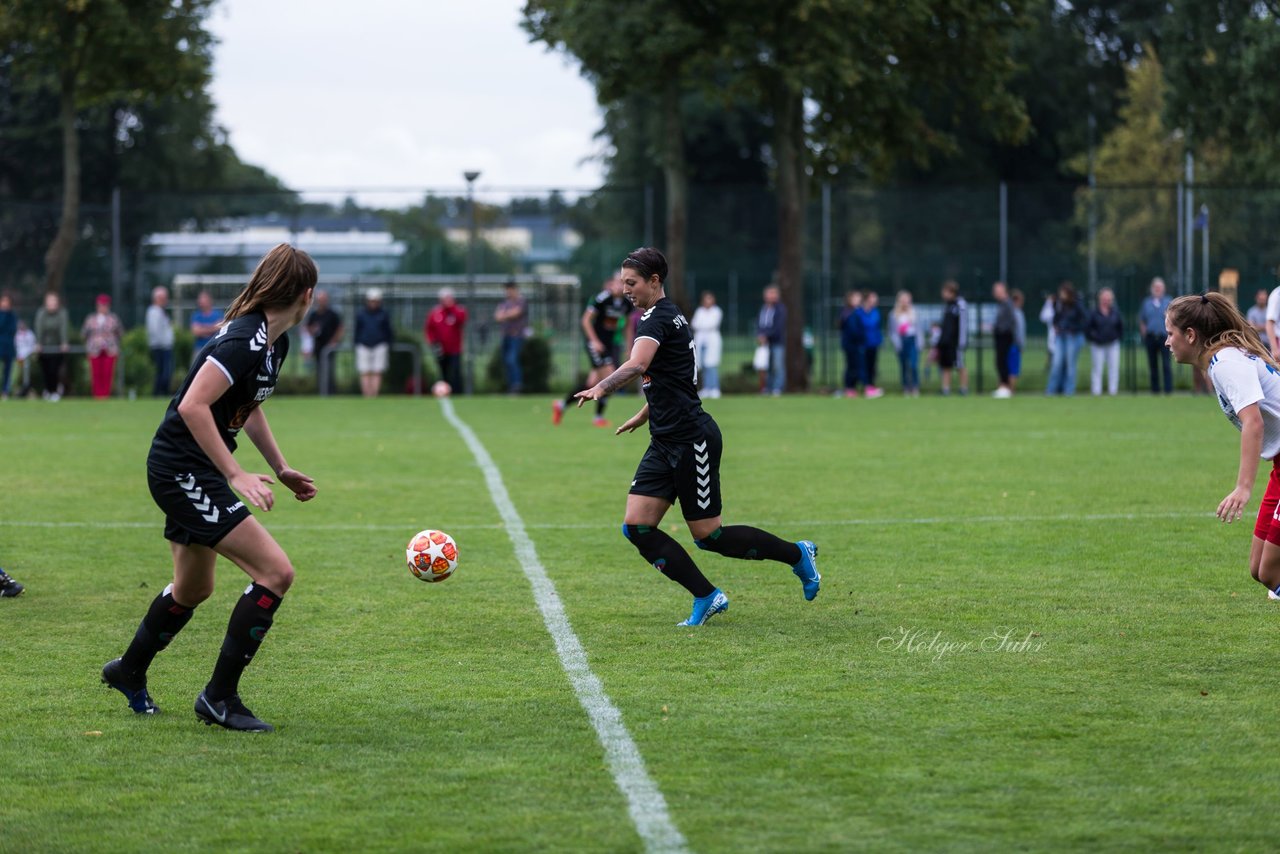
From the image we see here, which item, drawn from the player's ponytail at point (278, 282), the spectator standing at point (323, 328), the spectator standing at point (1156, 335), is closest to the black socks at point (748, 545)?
the player's ponytail at point (278, 282)

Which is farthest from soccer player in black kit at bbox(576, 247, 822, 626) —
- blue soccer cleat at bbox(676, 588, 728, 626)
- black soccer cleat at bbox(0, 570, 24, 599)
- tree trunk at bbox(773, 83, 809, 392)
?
tree trunk at bbox(773, 83, 809, 392)

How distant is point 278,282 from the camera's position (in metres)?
5.61

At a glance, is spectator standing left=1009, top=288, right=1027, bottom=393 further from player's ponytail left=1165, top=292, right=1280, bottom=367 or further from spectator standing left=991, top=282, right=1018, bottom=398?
player's ponytail left=1165, top=292, right=1280, bottom=367

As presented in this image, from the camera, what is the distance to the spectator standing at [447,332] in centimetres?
2762

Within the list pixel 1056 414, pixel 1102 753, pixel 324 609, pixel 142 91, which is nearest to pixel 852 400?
pixel 1056 414

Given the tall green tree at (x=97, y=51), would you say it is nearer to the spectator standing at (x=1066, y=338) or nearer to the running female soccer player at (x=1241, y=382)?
the spectator standing at (x=1066, y=338)

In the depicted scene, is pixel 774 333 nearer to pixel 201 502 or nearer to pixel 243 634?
pixel 243 634

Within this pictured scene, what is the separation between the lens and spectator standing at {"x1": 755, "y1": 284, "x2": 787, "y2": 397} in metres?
28.4

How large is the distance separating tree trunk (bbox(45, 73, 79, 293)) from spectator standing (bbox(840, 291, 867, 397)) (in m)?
15.0

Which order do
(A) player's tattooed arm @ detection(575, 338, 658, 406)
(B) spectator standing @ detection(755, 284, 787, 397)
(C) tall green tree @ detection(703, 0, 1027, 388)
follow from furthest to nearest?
(C) tall green tree @ detection(703, 0, 1027, 388) < (B) spectator standing @ detection(755, 284, 787, 397) < (A) player's tattooed arm @ detection(575, 338, 658, 406)

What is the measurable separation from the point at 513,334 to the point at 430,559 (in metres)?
21.3

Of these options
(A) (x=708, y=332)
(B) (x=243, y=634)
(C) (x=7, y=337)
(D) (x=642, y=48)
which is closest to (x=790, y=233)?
(A) (x=708, y=332)

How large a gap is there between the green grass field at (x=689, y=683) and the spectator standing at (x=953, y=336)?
14.0m

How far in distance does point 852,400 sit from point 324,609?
19.3 metres
